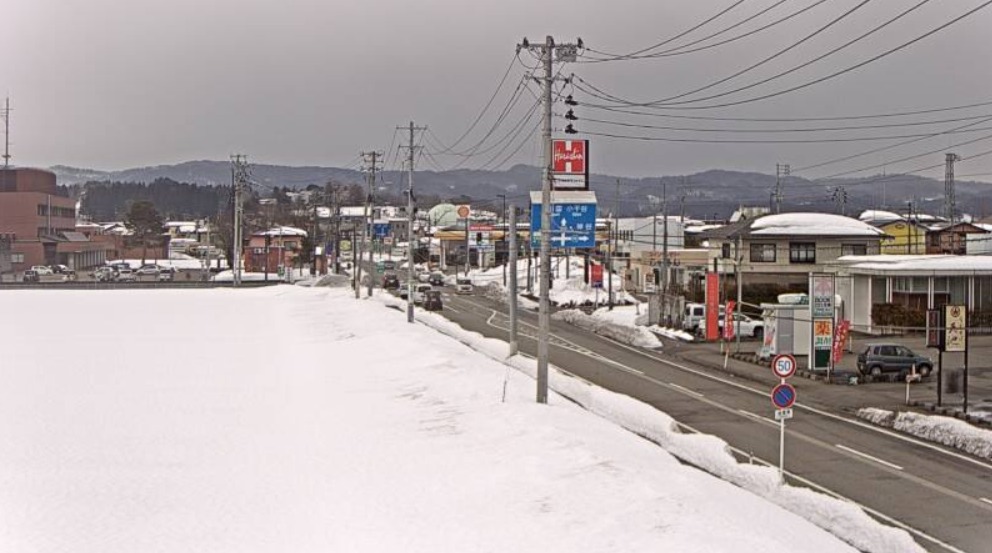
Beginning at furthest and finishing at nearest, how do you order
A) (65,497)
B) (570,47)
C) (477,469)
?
(570,47)
(477,469)
(65,497)

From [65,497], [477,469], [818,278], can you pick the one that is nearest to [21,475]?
[65,497]

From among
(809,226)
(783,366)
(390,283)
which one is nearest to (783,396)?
→ (783,366)

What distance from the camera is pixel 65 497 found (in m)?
17.5

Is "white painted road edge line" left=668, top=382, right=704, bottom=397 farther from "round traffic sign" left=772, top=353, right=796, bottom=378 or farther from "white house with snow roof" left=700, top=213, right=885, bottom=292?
"white house with snow roof" left=700, top=213, right=885, bottom=292

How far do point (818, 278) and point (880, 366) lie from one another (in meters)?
3.61

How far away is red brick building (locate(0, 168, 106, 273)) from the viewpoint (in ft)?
342

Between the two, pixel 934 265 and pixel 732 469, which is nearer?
pixel 732 469

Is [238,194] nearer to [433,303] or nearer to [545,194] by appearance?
[433,303]

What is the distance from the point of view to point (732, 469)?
62.9ft

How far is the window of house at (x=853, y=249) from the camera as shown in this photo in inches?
2269

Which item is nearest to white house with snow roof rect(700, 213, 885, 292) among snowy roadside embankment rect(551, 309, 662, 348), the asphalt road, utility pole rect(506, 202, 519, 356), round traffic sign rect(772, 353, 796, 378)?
snowy roadside embankment rect(551, 309, 662, 348)

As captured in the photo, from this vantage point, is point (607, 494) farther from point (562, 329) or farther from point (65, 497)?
point (562, 329)

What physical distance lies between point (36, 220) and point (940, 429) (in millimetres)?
102635

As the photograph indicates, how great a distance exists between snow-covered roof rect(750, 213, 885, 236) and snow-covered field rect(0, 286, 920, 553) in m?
28.0
